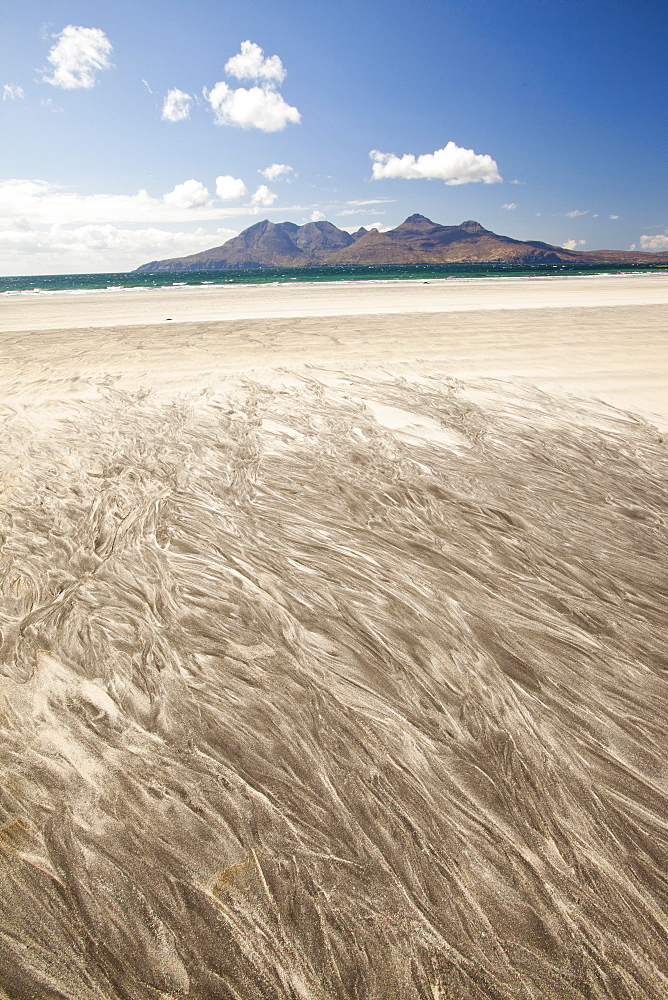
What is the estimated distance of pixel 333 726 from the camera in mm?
1915

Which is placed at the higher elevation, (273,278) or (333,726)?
(273,278)

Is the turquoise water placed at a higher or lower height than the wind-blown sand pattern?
higher

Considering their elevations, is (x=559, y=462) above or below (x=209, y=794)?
above

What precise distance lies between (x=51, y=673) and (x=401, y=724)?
1493 millimetres

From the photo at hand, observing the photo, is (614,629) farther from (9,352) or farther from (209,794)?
(9,352)

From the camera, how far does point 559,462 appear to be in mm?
4504

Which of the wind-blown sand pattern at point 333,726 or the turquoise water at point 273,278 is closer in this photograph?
the wind-blown sand pattern at point 333,726

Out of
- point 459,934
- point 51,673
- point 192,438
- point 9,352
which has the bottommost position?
point 459,934

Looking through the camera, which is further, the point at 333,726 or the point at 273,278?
the point at 273,278

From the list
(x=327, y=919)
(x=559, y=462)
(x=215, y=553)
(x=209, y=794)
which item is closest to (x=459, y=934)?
(x=327, y=919)

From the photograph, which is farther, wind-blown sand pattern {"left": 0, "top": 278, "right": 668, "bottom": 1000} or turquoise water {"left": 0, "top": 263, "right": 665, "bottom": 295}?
turquoise water {"left": 0, "top": 263, "right": 665, "bottom": 295}

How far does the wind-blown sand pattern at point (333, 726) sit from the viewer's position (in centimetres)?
128

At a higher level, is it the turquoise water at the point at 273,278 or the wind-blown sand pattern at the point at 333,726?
the turquoise water at the point at 273,278

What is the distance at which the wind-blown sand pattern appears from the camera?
128cm
